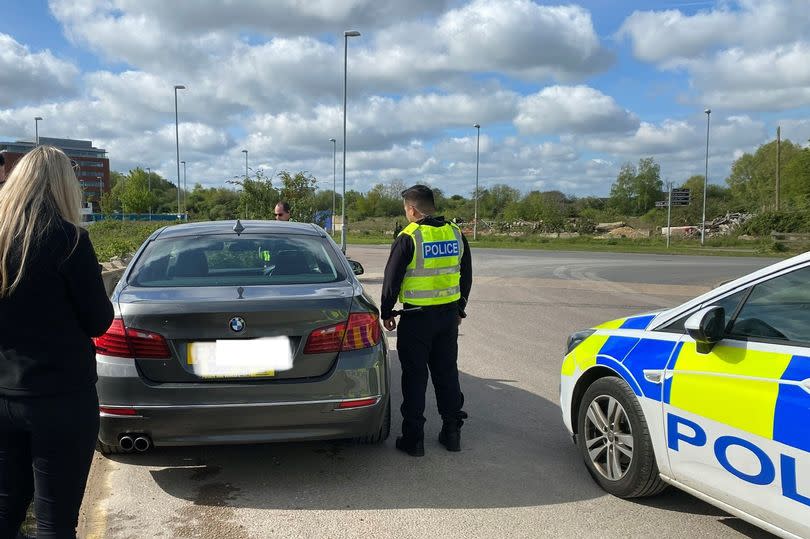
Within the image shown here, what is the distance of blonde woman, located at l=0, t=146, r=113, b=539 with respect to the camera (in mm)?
2199

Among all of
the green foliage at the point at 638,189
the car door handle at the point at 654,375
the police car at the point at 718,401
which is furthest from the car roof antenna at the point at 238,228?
the green foliage at the point at 638,189

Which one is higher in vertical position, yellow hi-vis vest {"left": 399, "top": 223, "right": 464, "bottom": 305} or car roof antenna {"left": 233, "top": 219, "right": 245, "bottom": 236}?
car roof antenna {"left": 233, "top": 219, "right": 245, "bottom": 236}

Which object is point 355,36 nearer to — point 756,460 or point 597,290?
point 597,290

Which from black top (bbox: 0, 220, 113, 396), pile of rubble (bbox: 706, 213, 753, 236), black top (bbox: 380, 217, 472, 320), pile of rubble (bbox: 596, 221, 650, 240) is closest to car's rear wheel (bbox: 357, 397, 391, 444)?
black top (bbox: 380, 217, 472, 320)

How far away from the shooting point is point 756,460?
2.82m

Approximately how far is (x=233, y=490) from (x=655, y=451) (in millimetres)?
2320

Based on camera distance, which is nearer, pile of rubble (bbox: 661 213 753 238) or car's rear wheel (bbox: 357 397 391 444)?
car's rear wheel (bbox: 357 397 391 444)

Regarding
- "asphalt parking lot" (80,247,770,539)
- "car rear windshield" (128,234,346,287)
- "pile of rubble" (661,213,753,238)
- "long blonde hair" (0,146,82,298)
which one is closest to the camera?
"long blonde hair" (0,146,82,298)

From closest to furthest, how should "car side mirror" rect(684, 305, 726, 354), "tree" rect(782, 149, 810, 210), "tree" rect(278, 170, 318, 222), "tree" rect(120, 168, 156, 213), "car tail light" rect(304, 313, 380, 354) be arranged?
"car side mirror" rect(684, 305, 726, 354) < "car tail light" rect(304, 313, 380, 354) < "tree" rect(278, 170, 318, 222) < "tree" rect(782, 149, 810, 210) < "tree" rect(120, 168, 156, 213)

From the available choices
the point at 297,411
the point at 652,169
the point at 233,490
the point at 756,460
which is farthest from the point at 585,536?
the point at 652,169

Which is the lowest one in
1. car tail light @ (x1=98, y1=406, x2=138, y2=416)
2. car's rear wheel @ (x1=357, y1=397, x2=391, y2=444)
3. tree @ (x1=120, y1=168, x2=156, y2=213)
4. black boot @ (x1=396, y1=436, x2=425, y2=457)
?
black boot @ (x1=396, y1=436, x2=425, y2=457)

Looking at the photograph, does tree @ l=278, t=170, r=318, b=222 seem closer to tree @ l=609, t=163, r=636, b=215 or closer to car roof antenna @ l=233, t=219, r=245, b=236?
car roof antenna @ l=233, t=219, r=245, b=236

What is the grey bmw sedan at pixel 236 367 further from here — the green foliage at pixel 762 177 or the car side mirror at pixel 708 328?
the green foliage at pixel 762 177

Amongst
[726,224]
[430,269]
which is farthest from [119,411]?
[726,224]
